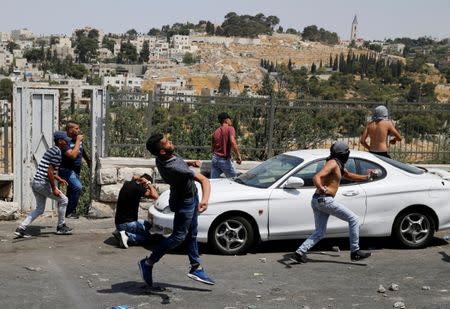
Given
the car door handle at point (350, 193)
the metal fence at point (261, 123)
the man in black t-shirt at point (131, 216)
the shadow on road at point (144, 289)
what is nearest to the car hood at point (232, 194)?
the man in black t-shirt at point (131, 216)

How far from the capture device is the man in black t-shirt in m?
8.52

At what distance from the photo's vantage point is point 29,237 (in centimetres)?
912

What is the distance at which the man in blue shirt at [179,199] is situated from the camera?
609 centimetres

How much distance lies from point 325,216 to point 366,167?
1.16m

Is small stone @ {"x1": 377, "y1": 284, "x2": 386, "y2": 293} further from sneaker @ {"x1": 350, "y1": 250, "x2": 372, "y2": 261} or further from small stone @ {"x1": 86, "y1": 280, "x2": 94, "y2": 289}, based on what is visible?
small stone @ {"x1": 86, "y1": 280, "x2": 94, "y2": 289}

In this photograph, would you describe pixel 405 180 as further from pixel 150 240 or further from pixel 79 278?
pixel 79 278

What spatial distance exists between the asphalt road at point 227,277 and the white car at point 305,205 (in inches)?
11.0

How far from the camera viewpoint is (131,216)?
28.3 ft

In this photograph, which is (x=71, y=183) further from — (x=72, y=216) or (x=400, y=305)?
(x=400, y=305)

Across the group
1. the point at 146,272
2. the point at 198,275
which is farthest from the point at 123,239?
the point at 198,275

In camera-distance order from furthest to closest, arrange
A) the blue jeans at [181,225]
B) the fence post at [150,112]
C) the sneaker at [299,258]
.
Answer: the fence post at [150,112], the sneaker at [299,258], the blue jeans at [181,225]

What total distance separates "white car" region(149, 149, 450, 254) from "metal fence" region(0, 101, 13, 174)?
357 centimetres

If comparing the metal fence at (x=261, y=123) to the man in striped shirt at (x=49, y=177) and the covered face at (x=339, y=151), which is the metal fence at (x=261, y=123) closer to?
the man in striped shirt at (x=49, y=177)

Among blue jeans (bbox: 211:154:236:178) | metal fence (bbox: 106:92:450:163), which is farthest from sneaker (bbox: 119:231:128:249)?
metal fence (bbox: 106:92:450:163)
